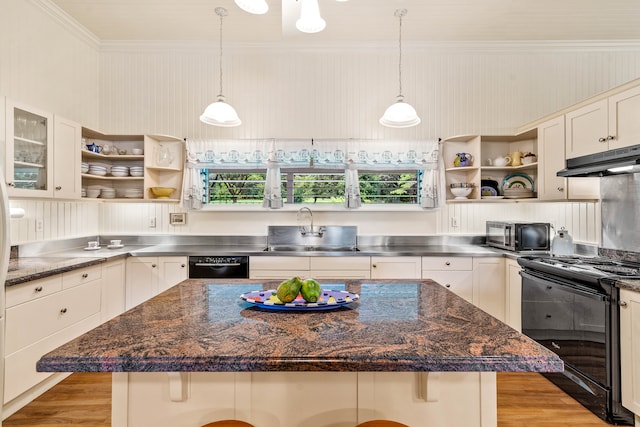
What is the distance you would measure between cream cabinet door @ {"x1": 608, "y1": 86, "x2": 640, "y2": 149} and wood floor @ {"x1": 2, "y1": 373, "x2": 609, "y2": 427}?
1.79 metres

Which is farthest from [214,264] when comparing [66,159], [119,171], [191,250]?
[66,159]

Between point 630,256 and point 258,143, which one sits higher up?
point 258,143

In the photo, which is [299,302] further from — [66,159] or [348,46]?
[348,46]

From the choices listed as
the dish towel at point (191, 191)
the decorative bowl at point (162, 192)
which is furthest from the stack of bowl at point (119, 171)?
the dish towel at point (191, 191)

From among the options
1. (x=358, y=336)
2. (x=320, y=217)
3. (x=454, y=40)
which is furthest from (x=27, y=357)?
(x=454, y=40)

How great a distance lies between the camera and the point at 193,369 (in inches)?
34.2

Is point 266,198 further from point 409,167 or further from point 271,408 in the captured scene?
point 271,408

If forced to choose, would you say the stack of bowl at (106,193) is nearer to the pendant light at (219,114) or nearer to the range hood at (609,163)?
the pendant light at (219,114)

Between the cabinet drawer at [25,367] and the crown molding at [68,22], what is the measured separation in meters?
2.78

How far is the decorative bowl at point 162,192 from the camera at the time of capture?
3601mm

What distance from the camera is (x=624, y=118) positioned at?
2381mm

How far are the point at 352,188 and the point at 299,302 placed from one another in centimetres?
248

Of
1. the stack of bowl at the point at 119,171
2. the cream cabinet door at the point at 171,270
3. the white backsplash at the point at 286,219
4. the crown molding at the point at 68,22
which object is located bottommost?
the cream cabinet door at the point at 171,270

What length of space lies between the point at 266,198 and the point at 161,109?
156 centimetres
